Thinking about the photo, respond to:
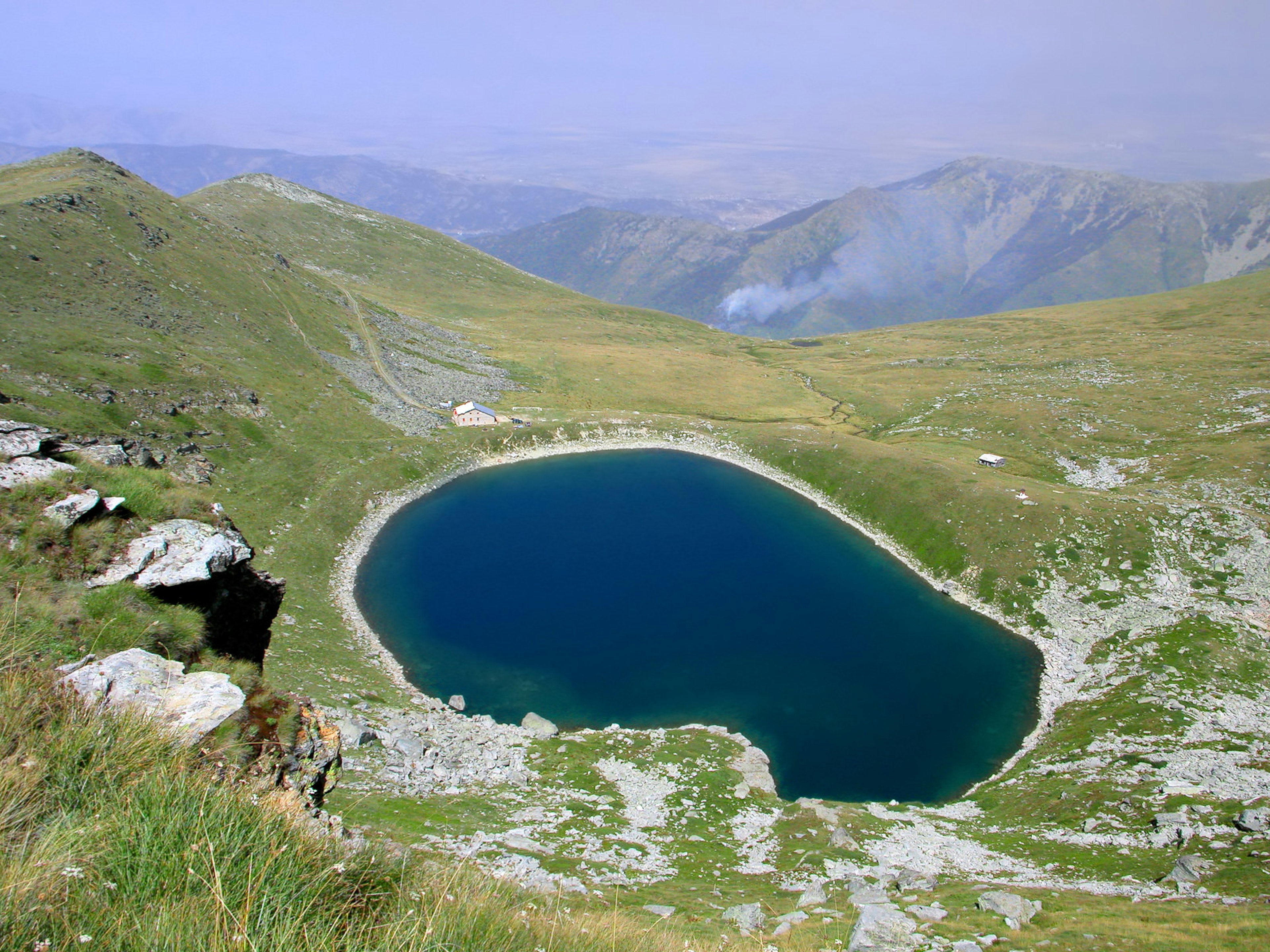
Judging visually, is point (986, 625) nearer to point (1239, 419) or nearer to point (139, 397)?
point (1239, 419)

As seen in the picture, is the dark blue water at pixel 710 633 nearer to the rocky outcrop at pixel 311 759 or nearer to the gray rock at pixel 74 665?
the rocky outcrop at pixel 311 759

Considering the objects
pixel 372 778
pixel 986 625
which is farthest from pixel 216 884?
pixel 986 625

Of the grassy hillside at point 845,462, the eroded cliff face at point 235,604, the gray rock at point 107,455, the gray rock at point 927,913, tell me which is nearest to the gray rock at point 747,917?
the grassy hillside at point 845,462

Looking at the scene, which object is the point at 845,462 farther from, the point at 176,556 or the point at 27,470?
the point at 27,470

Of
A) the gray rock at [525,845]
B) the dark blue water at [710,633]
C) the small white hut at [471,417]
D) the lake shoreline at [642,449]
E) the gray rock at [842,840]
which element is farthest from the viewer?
the small white hut at [471,417]

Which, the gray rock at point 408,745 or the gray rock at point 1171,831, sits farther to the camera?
the gray rock at point 408,745
